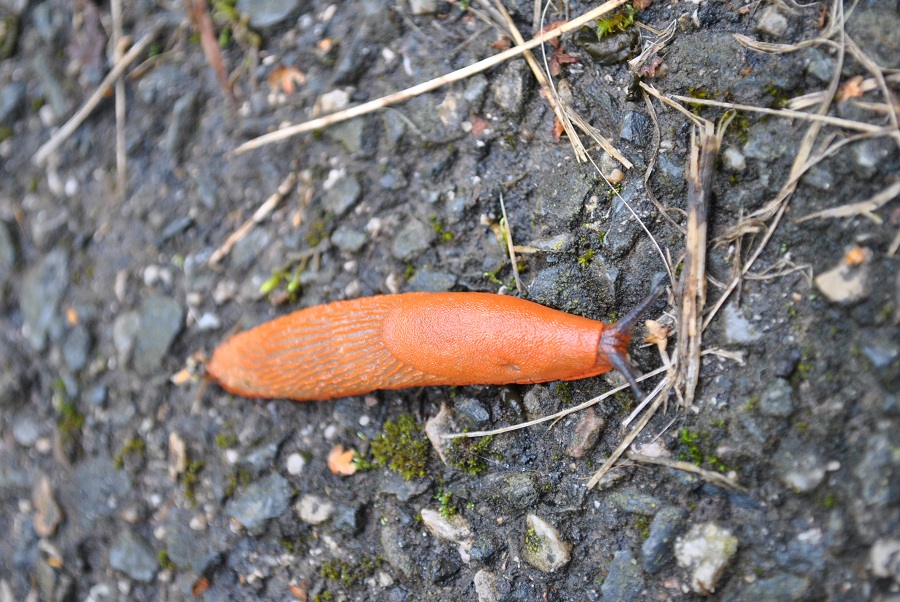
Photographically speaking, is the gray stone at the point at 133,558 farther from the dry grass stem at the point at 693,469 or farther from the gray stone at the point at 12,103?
the gray stone at the point at 12,103

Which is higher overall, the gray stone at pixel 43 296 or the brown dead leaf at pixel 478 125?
the brown dead leaf at pixel 478 125

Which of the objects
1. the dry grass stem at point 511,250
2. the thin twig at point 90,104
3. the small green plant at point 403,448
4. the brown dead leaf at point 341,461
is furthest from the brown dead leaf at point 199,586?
the thin twig at point 90,104

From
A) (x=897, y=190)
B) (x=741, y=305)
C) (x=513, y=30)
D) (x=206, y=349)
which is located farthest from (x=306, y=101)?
(x=897, y=190)

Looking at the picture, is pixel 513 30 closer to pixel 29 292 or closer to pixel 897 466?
pixel 897 466

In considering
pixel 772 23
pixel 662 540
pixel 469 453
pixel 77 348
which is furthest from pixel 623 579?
pixel 77 348

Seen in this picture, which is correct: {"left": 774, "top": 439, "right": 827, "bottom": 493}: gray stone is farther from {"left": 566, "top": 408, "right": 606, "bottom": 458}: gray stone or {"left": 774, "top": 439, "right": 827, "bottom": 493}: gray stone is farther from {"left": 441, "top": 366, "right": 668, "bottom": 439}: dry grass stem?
{"left": 566, "top": 408, "right": 606, "bottom": 458}: gray stone

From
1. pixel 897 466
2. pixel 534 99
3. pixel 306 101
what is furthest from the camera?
pixel 306 101
